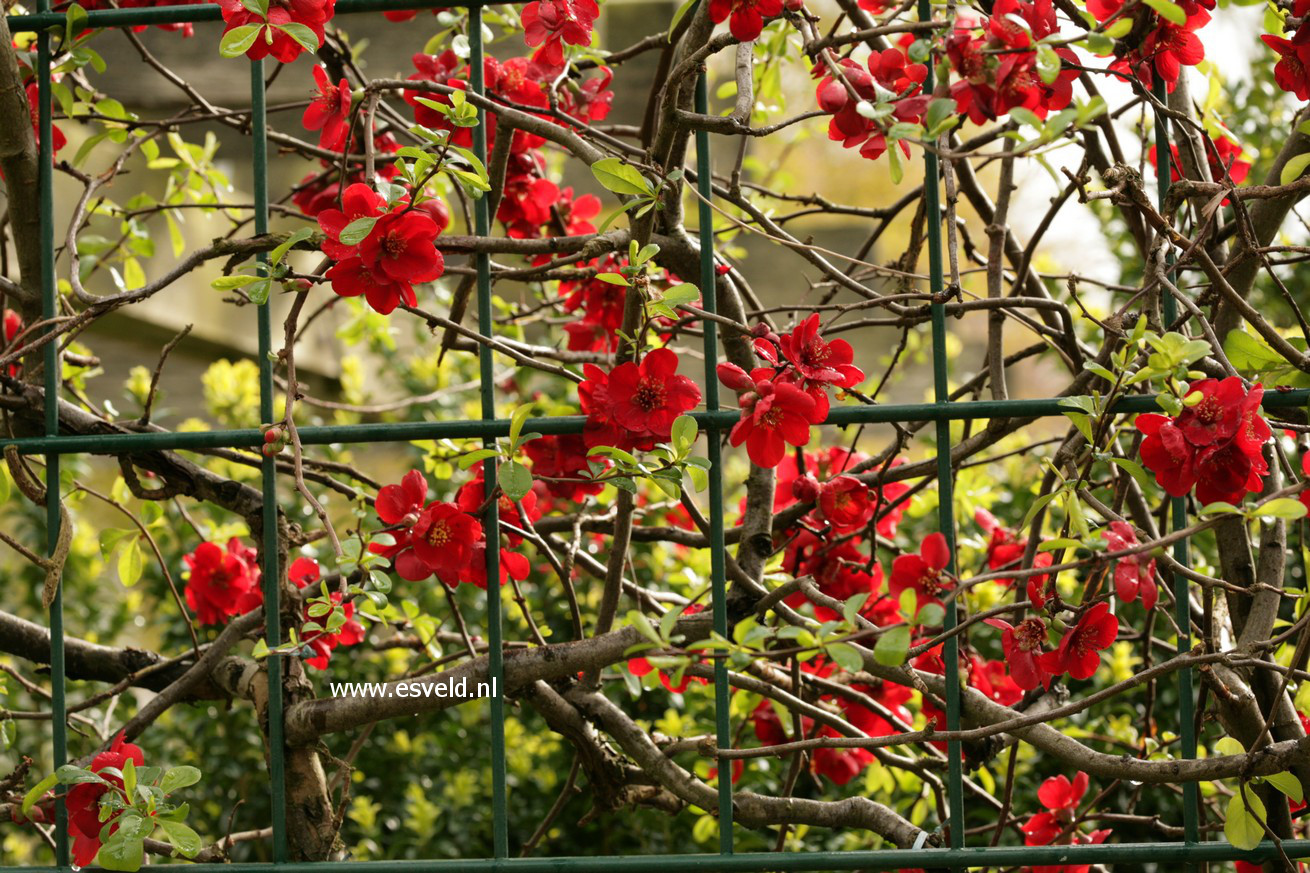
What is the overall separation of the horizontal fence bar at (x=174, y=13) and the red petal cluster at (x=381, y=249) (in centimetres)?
29

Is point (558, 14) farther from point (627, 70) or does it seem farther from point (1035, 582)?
point (627, 70)

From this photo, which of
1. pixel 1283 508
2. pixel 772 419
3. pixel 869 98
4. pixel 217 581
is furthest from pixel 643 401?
pixel 217 581

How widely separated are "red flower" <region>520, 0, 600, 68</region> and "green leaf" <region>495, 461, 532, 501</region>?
0.46 metres

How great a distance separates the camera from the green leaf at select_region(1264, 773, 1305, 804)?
41.4 inches

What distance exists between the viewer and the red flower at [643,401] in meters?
1.14

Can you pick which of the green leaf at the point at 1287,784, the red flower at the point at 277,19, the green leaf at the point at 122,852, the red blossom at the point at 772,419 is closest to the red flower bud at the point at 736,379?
the red blossom at the point at 772,419

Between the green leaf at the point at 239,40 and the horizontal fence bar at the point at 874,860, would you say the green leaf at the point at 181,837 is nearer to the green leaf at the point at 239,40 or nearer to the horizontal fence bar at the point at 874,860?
the horizontal fence bar at the point at 874,860

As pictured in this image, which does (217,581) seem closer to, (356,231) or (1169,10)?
(356,231)

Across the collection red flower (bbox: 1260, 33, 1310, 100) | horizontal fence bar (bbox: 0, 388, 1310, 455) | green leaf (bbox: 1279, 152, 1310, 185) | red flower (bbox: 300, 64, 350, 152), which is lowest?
horizontal fence bar (bbox: 0, 388, 1310, 455)

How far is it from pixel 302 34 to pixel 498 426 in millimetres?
420

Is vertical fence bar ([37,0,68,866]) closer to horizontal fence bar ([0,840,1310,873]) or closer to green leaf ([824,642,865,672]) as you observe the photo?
horizontal fence bar ([0,840,1310,873])

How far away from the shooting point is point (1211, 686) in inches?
45.8

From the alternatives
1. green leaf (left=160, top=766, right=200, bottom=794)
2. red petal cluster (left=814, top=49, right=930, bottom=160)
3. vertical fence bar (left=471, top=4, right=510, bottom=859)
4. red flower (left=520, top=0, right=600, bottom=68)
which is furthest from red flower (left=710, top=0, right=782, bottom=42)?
green leaf (left=160, top=766, right=200, bottom=794)

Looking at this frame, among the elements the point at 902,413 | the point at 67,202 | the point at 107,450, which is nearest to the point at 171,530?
the point at 67,202
